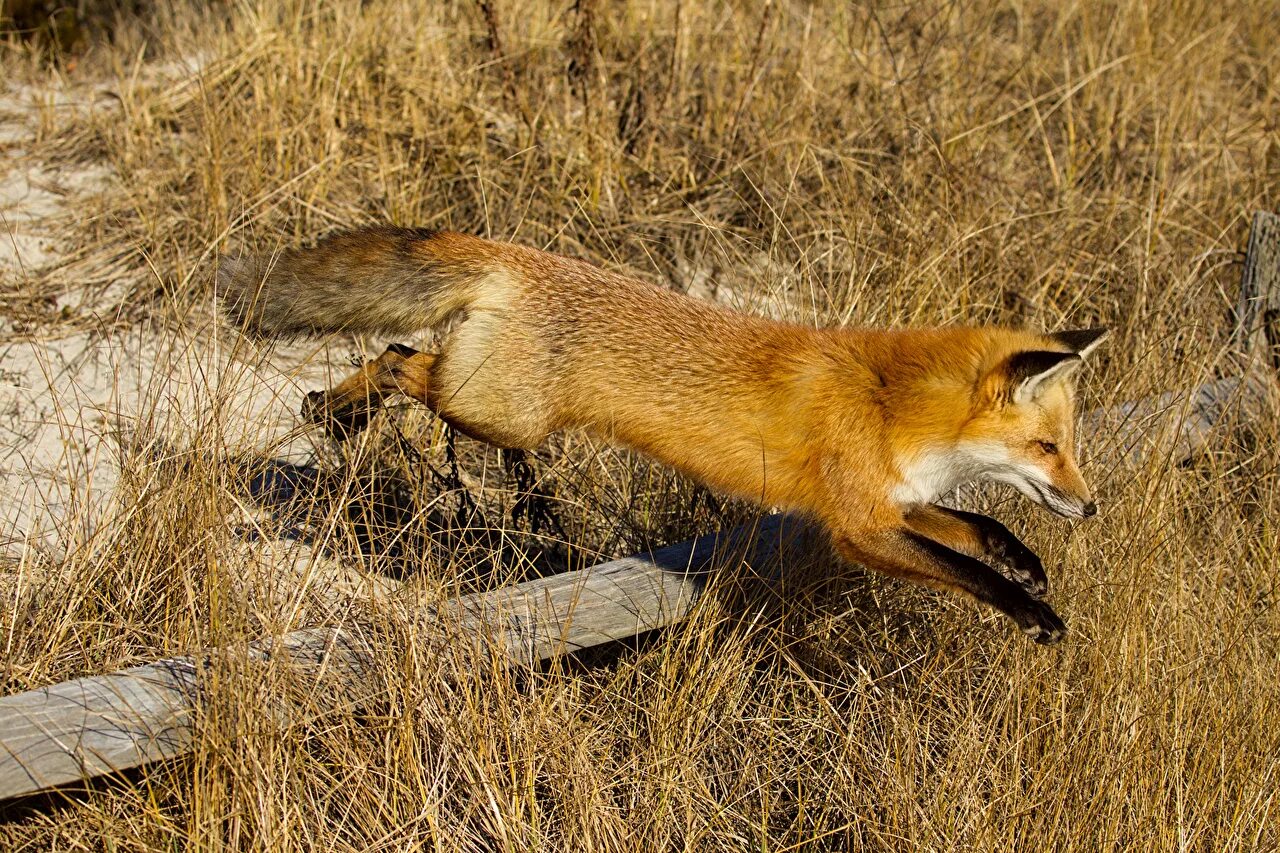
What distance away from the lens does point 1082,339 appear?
3717 millimetres

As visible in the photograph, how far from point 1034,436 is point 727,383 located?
984 millimetres

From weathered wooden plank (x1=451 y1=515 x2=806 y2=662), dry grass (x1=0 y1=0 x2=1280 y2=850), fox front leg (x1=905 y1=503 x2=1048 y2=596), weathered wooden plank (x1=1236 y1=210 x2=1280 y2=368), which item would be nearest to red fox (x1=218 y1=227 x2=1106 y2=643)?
fox front leg (x1=905 y1=503 x2=1048 y2=596)

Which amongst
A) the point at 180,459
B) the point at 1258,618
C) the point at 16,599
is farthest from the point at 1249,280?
the point at 16,599

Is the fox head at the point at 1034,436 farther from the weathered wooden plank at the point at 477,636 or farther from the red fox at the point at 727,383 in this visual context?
the weathered wooden plank at the point at 477,636

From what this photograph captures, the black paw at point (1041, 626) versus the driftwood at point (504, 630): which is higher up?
the black paw at point (1041, 626)

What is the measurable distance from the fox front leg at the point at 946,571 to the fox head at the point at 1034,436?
358 millimetres

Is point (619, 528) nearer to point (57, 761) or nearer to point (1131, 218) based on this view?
point (57, 761)

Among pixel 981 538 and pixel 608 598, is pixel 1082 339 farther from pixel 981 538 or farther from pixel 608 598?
pixel 608 598

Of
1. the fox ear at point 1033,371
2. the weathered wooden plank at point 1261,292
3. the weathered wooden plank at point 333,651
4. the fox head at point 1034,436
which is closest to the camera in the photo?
the weathered wooden plank at point 333,651

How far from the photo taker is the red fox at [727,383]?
12.0 ft

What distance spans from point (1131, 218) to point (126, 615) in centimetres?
535

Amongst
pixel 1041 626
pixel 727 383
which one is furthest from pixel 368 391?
pixel 1041 626

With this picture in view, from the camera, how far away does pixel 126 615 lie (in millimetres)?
3432

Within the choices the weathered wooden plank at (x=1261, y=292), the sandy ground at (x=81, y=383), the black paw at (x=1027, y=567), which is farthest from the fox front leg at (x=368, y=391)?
the weathered wooden plank at (x=1261, y=292)
